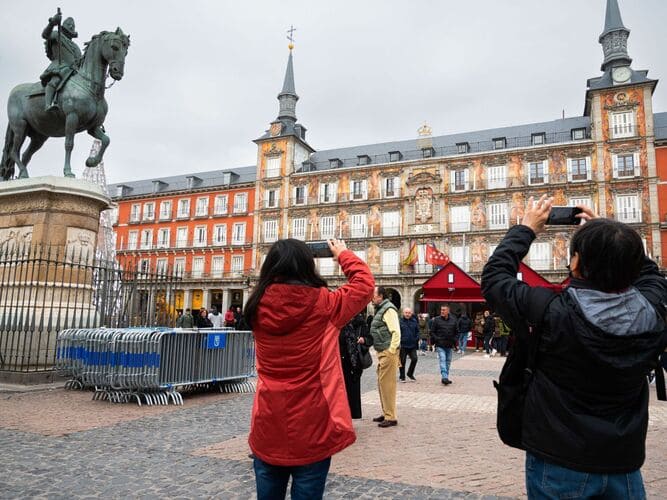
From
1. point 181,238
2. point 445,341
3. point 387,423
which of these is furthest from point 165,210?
point 387,423

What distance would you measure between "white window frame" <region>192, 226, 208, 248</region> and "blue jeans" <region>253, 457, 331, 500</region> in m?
43.2

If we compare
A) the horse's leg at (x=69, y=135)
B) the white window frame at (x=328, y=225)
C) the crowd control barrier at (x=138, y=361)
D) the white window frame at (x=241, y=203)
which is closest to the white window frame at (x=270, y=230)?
the white window frame at (x=241, y=203)

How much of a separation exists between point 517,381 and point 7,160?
9.57 m

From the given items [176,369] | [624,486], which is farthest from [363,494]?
[176,369]

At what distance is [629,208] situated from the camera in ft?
102

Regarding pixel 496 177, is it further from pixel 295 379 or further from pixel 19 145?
pixel 295 379

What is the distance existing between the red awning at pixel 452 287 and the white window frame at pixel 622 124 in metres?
19.7

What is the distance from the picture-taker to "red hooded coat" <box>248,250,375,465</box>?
6.56 feet

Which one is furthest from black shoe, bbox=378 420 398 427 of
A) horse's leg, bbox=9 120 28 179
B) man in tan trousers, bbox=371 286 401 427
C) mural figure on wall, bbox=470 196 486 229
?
mural figure on wall, bbox=470 196 486 229

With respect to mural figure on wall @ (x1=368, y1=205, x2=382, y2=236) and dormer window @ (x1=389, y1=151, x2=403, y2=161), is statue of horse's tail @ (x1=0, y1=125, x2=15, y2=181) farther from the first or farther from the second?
dormer window @ (x1=389, y1=151, x2=403, y2=161)

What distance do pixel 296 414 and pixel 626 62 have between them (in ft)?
128

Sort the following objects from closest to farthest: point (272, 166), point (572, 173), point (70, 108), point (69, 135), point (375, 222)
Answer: point (70, 108)
point (69, 135)
point (572, 173)
point (375, 222)
point (272, 166)

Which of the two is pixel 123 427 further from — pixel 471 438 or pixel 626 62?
pixel 626 62

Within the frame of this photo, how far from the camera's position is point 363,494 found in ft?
10.9
